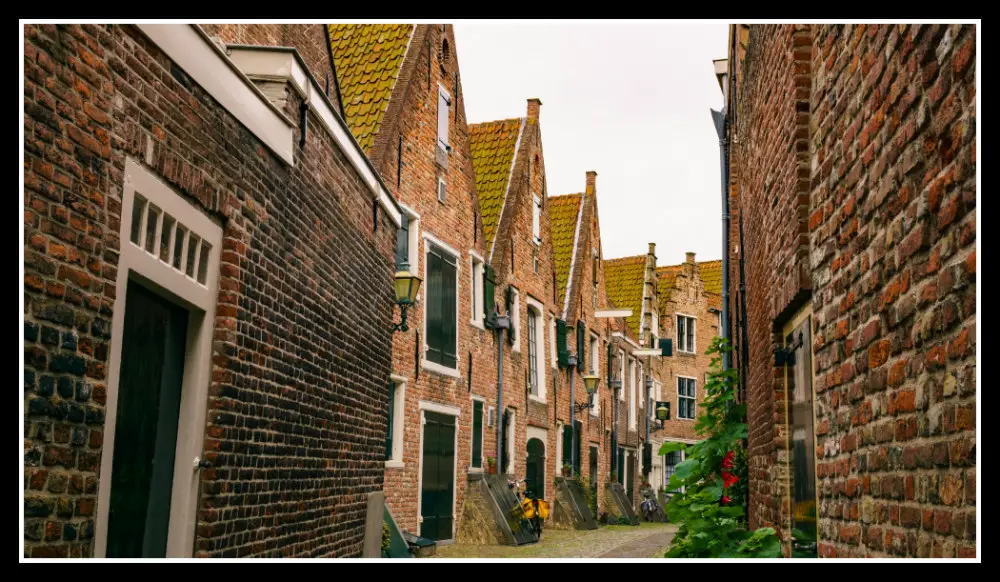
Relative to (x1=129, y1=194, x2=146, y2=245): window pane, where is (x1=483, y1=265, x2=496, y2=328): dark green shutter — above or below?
above

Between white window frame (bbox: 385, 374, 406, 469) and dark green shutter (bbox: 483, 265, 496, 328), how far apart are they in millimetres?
3728

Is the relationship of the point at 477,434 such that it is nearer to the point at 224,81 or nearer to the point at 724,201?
the point at 724,201

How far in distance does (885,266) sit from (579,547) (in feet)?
44.3

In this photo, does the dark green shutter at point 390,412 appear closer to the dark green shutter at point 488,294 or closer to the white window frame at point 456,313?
the white window frame at point 456,313

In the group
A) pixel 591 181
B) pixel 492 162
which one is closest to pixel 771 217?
pixel 492 162

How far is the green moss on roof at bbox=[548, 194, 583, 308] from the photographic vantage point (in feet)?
77.4

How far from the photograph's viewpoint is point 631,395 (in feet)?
95.0

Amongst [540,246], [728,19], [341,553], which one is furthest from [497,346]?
[728,19]

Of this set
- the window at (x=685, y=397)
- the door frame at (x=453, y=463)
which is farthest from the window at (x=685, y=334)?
the door frame at (x=453, y=463)

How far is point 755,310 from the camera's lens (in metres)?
7.02

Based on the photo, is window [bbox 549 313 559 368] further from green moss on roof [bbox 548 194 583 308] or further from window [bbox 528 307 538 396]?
green moss on roof [bbox 548 194 583 308]

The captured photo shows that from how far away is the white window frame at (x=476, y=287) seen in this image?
1645 centimetres

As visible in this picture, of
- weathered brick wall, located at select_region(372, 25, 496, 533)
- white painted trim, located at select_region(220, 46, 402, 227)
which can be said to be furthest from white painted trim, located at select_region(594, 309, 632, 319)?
white painted trim, located at select_region(220, 46, 402, 227)
